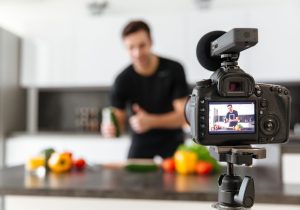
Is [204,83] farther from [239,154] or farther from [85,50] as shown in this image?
[85,50]

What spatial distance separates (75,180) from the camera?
1.27m

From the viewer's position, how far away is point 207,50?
2.20 feet

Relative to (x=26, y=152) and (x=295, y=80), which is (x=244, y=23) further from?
(x=26, y=152)

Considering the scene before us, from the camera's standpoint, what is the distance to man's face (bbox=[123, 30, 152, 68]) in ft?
5.98

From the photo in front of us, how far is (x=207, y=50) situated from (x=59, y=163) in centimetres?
98

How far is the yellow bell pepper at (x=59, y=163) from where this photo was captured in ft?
4.78

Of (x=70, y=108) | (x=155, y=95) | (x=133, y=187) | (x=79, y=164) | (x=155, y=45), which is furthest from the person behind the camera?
(x=70, y=108)

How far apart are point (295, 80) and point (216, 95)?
2627 millimetres

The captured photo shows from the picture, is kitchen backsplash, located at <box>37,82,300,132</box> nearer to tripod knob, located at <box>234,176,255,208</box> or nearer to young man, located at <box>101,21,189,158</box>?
young man, located at <box>101,21,189,158</box>

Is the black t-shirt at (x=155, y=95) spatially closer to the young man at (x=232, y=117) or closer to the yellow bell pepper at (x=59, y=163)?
the yellow bell pepper at (x=59, y=163)

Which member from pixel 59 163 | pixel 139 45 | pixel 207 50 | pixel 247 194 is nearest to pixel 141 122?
pixel 139 45

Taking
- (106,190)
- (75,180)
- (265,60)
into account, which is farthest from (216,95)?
(265,60)

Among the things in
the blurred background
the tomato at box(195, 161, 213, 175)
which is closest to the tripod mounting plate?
the tomato at box(195, 161, 213, 175)

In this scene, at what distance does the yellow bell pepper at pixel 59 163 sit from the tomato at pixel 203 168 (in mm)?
520
